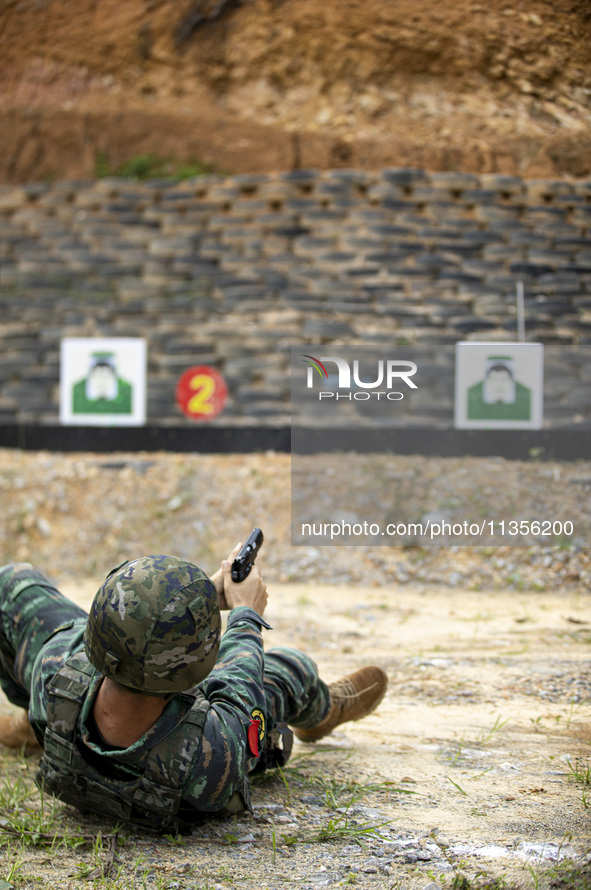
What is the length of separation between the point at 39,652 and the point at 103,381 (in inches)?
135

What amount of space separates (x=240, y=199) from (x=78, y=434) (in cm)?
195

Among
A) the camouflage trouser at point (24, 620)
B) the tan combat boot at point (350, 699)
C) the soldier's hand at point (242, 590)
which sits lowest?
the tan combat boot at point (350, 699)

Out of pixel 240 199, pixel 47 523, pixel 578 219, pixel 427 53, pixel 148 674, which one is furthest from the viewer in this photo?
pixel 240 199

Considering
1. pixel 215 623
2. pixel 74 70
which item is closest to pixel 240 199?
pixel 74 70

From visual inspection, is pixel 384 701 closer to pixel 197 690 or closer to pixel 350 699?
pixel 350 699

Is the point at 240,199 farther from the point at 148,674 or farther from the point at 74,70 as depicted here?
the point at 148,674

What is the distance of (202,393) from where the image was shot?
15.3 feet

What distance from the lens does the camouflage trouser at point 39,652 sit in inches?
59.4

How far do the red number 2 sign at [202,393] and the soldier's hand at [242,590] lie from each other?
3168 millimetres

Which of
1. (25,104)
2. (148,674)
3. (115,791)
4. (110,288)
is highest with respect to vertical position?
(25,104)

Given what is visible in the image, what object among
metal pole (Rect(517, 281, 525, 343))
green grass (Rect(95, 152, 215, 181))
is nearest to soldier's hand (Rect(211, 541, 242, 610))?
metal pole (Rect(517, 281, 525, 343))

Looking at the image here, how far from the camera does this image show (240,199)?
4.79 metres

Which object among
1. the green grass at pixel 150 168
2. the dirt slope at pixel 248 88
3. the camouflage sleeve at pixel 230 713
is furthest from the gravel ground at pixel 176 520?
the camouflage sleeve at pixel 230 713

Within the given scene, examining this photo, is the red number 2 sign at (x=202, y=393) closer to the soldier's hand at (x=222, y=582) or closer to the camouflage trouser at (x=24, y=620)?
the camouflage trouser at (x=24, y=620)
